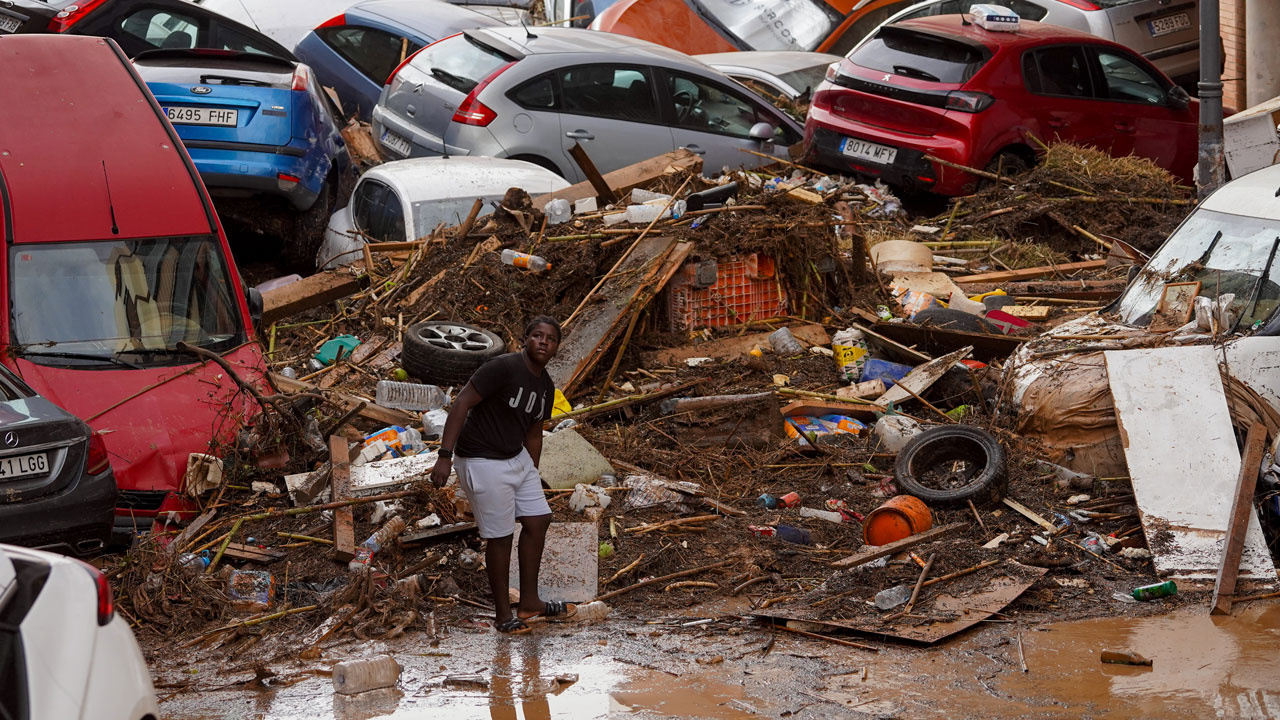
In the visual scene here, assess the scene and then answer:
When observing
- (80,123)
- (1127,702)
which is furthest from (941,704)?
(80,123)

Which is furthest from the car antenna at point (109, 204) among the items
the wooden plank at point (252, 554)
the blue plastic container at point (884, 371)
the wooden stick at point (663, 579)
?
the blue plastic container at point (884, 371)

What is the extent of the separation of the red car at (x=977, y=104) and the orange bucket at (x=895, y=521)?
717cm

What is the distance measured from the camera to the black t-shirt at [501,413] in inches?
251

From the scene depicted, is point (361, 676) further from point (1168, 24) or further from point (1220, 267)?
point (1168, 24)

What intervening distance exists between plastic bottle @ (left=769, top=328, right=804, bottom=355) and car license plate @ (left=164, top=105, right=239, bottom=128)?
5385 millimetres

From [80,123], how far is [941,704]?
21.9ft

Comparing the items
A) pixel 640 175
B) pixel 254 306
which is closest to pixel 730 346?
pixel 640 175

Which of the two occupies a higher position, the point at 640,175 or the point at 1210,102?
the point at 1210,102

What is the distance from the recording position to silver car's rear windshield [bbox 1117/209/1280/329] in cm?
811

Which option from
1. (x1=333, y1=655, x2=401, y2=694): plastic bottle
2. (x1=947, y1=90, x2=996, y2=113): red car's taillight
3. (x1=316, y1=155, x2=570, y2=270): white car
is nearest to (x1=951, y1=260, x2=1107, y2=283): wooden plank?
(x1=947, y1=90, x2=996, y2=113): red car's taillight

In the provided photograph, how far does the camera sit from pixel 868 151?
14.1 m

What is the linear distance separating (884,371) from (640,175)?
3.46 metres

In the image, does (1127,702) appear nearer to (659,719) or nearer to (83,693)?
(659,719)

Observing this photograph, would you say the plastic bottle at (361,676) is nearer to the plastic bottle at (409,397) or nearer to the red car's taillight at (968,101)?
the plastic bottle at (409,397)
